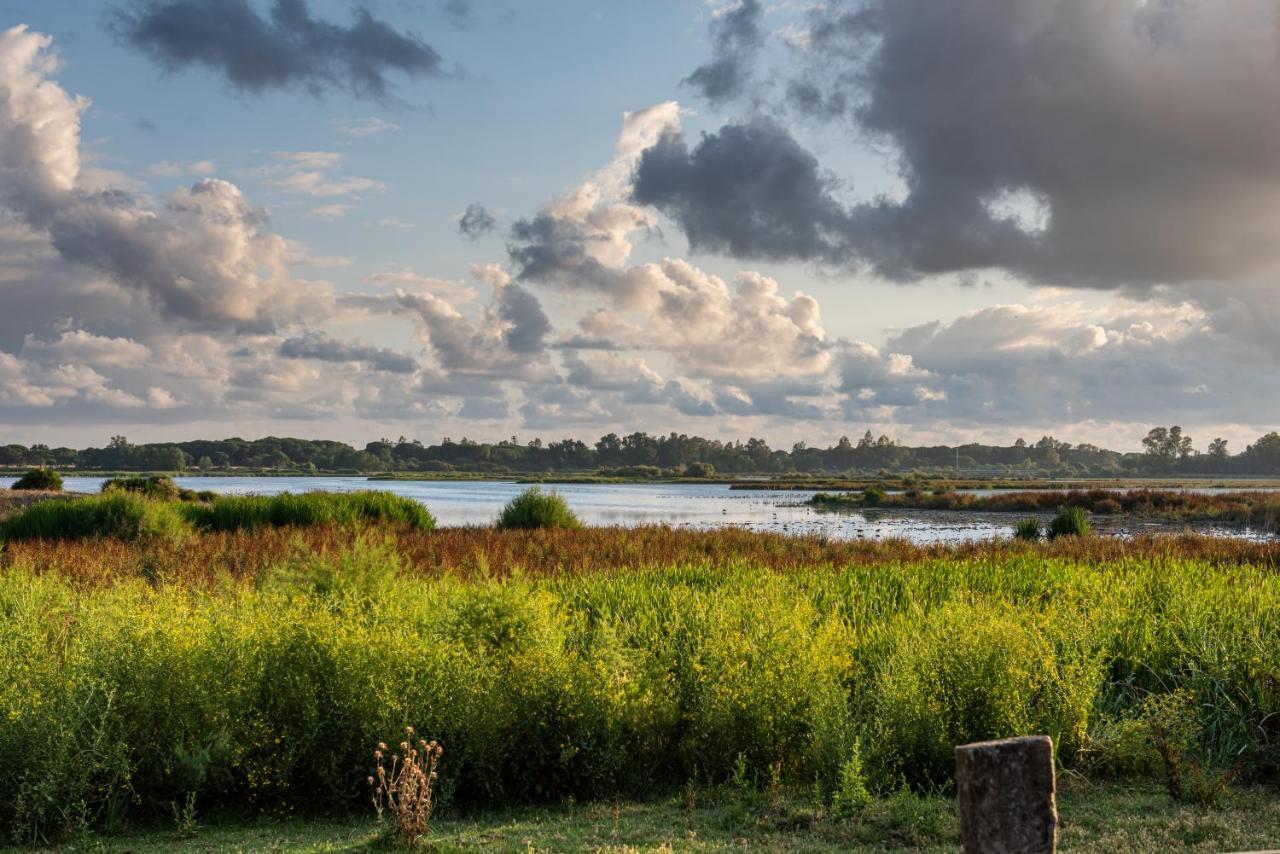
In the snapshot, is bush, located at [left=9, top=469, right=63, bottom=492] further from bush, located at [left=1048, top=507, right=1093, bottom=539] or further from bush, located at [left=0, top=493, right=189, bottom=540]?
bush, located at [left=1048, top=507, right=1093, bottom=539]

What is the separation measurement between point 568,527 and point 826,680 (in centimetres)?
1886

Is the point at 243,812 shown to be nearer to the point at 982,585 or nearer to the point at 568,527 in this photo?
the point at 982,585

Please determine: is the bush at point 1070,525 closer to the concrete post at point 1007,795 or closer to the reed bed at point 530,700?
the reed bed at point 530,700

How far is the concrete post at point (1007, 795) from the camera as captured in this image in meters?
3.28

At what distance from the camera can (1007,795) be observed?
10.8 ft

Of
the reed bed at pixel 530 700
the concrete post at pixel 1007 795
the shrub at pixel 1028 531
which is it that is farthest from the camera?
the shrub at pixel 1028 531

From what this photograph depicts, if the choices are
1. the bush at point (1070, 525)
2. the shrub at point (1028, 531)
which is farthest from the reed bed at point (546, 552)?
the shrub at point (1028, 531)

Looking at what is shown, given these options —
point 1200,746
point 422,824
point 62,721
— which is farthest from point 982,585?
point 62,721

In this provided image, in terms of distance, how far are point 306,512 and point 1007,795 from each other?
79.8ft

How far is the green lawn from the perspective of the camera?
603cm

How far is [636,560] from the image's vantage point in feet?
60.2

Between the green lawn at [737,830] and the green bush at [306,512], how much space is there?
60.1 ft

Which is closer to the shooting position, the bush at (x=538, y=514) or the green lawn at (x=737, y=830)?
the green lawn at (x=737, y=830)

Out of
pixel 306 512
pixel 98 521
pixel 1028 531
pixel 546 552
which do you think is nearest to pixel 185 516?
pixel 98 521
